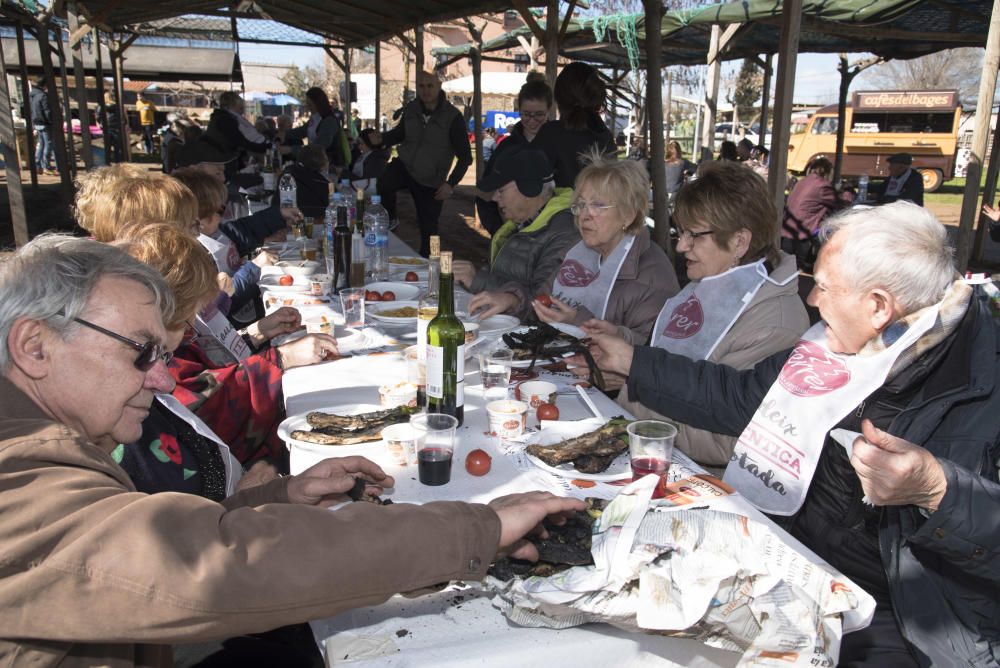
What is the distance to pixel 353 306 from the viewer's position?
308cm

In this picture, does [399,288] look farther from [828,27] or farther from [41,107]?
[41,107]

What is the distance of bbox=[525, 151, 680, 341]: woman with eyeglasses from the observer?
10.5ft

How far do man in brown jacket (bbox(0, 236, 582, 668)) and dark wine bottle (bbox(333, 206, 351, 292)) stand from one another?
2.37m

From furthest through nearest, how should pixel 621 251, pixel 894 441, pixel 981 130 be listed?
1. pixel 981 130
2. pixel 621 251
3. pixel 894 441

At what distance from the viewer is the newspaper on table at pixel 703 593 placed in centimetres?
118

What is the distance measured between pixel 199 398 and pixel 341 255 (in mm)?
1662

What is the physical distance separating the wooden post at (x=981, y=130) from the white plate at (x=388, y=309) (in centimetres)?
610

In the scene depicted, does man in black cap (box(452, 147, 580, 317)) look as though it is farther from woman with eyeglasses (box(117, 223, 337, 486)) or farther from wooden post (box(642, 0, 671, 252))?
wooden post (box(642, 0, 671, 252))

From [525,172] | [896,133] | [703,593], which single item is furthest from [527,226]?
[896,133]

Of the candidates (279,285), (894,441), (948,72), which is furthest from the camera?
(948,72)

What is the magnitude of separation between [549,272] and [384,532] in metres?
2.77

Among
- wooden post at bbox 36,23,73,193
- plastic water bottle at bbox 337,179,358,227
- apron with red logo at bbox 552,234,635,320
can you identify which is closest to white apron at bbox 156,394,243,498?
apron with red logo at bbox 552,234,635,320

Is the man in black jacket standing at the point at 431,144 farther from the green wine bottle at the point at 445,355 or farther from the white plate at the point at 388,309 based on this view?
the green wine bottle at the point at 445,355

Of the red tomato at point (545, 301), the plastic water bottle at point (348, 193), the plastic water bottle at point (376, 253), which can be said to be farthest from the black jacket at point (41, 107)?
the red tomato at point (545, 301)
